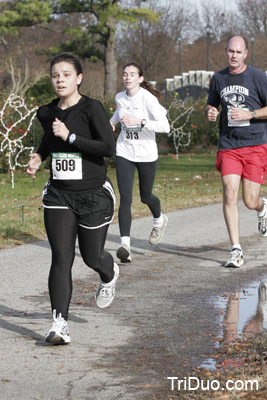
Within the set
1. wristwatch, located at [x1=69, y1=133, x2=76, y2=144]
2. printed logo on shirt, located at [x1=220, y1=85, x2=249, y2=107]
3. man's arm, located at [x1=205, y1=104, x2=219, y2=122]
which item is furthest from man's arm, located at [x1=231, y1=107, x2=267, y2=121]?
wristwatch, located at [x1=69, y1=133, x2=76, y2=144]

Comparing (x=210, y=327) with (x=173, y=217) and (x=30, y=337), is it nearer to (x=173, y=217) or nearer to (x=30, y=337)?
(x=30, y=337)

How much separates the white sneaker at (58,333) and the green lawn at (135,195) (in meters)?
4.11

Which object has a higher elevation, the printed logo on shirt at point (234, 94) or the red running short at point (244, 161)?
the printed logo on shirt at point (234, 94)

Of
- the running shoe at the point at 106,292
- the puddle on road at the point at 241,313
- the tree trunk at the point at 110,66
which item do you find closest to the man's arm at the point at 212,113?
the puddle on road at the point at 241,313

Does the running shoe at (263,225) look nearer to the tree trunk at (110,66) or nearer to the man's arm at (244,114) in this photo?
the man's arm at (244,114)

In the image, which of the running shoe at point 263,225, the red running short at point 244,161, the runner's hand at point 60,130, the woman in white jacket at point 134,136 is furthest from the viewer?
the running shoe at point 263,225

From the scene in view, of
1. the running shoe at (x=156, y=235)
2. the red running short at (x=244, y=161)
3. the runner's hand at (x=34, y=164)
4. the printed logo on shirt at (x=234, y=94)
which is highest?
the printed logo on shirt at (x=234, y=94)

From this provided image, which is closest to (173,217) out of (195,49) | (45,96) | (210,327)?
(210,327)

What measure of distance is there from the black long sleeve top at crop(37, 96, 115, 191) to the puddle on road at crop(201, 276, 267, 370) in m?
1.26

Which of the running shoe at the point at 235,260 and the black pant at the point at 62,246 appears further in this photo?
the running shoe at the point at 235,260

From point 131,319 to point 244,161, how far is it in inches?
101

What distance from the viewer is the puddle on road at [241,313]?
17.1 ft

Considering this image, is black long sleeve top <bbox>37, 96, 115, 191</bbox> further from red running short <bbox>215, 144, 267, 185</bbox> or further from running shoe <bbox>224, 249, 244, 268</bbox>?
running shoe <bbox>224, 249, 244, 268</bbox>

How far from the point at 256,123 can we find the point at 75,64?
3.01 m
